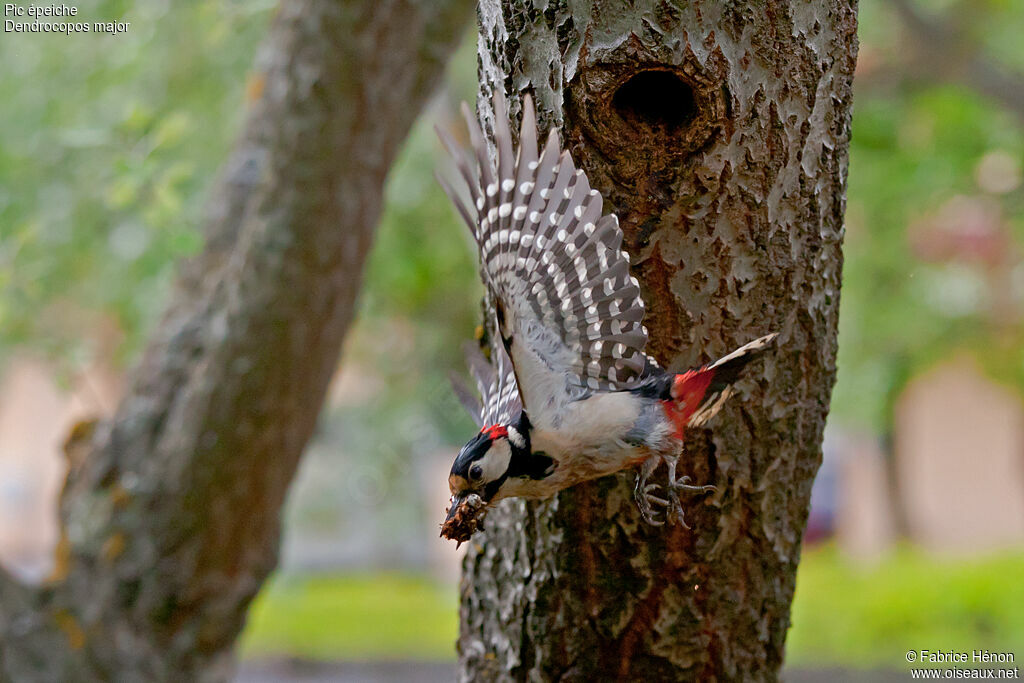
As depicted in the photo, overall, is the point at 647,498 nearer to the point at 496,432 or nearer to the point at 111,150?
the point at 496,432

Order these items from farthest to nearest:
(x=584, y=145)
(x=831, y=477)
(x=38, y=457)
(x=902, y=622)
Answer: (x=831, y=477) < (x=38, y=457) < (x=902, y=622) < (x=584, y=145)

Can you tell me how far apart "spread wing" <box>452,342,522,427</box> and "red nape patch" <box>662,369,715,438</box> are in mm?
281

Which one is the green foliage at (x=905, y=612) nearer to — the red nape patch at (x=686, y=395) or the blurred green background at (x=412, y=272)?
the blurred green background at (x=412, y=272)

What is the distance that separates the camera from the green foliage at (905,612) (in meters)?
7.56

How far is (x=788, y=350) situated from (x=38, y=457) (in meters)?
15.7

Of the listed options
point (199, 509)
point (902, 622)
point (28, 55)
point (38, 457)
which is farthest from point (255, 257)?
point (38, 457)

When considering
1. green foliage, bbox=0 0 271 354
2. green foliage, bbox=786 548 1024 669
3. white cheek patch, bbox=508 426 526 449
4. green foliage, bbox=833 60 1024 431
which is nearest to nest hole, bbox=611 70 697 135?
white cheek patch, bbox=508 426 526 449

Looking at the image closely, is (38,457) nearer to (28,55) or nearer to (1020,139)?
(28,55)

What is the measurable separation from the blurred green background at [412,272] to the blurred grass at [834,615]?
1.0 inches

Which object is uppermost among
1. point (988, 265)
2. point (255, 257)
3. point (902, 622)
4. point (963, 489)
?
point (988, 265)

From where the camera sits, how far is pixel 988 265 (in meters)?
9.62

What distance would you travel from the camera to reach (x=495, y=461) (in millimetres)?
1733

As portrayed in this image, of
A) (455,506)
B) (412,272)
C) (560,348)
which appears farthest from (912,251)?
→ (455,506)
